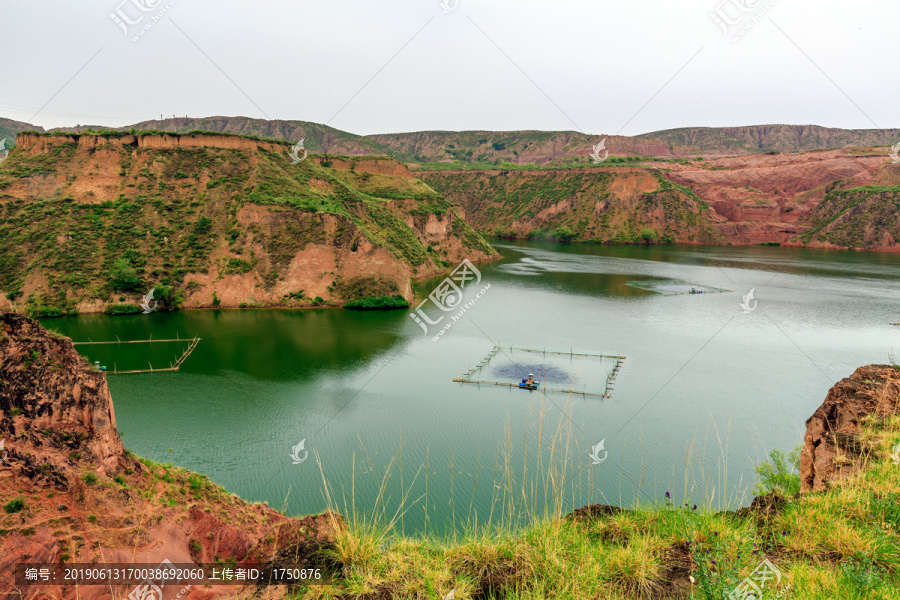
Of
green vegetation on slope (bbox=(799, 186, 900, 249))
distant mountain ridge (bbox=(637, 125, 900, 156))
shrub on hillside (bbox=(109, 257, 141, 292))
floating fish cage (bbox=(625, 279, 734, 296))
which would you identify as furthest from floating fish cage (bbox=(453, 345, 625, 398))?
distant mountain ridge (bbox=(637, 125, 900, 156))

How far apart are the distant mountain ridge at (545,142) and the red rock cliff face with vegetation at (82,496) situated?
165015mm

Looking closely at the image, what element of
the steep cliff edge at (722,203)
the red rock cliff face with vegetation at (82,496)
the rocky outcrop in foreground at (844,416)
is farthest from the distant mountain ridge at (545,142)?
the red rock cliff face with vegetation at (82,496)

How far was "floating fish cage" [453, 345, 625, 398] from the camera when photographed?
27156 millimetres

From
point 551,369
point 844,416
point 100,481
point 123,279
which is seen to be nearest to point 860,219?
point 551,369

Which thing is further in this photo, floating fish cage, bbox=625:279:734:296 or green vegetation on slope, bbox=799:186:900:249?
green vegetation on slope, bbox=799:186:900:249

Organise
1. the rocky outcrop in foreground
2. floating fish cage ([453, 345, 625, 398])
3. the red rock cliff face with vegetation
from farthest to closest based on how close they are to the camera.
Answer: floating fish cage ([453, 345, 625, 398]) < the rocky outcrop in foreground < the red rock cliff face with vegetation

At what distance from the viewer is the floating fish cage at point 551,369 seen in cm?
2716

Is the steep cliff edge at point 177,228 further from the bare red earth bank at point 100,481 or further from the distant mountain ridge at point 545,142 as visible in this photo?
the distant mountain ridge at point 545,142

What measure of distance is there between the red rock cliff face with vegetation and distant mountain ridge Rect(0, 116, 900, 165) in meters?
165

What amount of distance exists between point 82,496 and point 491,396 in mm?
19212

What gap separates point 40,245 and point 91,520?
47.1 meters

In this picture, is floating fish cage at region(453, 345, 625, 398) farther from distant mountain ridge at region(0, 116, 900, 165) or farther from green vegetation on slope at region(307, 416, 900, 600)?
distant mountain ridge at region(0, 116, 900, 165)

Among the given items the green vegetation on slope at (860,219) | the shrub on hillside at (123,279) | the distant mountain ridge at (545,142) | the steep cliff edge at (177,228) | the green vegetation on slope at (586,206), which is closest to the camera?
the shrub on hillside at (123,279)

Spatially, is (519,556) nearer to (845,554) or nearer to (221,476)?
(845,554)
